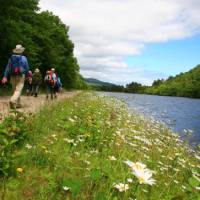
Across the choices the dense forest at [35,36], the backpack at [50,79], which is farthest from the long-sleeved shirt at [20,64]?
the dense forest at [35,36]

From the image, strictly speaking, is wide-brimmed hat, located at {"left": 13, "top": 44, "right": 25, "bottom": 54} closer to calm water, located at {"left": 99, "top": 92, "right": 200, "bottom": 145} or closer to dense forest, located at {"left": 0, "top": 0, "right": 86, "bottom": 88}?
calm water, located at {"left": 99, "top": 92, "right": 200, "bottom": 145}

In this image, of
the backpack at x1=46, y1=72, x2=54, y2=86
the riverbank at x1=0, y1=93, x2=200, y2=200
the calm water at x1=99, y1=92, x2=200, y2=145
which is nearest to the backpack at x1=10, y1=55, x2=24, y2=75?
the riverbank at x1=0, y1=93, x2=200, y2=200

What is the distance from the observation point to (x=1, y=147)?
568 centimetres

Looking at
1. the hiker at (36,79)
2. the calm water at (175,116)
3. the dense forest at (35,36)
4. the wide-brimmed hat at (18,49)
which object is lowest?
the calm water at (175,116)

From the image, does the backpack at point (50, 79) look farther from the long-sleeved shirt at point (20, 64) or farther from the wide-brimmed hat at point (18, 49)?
the wide-brimmed hat at point (18, 49)

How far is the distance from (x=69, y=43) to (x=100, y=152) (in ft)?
201

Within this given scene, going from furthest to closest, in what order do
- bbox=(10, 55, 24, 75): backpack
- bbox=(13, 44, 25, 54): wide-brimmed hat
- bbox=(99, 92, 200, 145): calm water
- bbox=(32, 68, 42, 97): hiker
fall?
bbox=(32, 68, 42, 97): hiker, bbox=(99, 92, 200, 145): calm water, bbox=(10, 55, 24, 75): backpack, bbox=(13, 44, 25, 54): wide-brimmed hat

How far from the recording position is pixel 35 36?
4516 centimetres

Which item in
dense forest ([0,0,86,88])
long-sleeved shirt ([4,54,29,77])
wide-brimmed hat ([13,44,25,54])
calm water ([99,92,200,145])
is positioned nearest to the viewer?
wide-brimmed hat ([13,44,25,54])

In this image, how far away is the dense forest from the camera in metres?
29.2

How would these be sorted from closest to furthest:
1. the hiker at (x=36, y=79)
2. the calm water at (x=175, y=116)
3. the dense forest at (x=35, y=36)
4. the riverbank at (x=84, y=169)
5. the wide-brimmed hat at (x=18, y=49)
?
the riverbank at (x=84, y=169), the wide-brimmed hat at (x=18, y=49), the calm water at (x=175, y=116), the hiker at (x=36, y=79), the dense forest at (x=35, y=36)

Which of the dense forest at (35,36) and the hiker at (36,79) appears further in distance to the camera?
the dense forest at (35,36)

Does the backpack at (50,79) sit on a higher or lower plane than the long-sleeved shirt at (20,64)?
lower

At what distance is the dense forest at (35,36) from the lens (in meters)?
29.2
